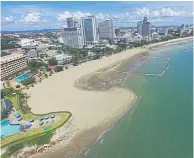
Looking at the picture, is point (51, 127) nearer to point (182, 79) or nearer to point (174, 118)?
point (174, 118)

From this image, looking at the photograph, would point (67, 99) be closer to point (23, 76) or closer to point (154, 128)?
point (154, 128)

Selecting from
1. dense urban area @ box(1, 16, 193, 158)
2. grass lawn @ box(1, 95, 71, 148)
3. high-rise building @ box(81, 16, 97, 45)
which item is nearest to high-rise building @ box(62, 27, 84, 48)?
dense urban area @ box(1, 16, 193, 158)

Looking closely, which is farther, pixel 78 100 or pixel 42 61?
pixel 42 61

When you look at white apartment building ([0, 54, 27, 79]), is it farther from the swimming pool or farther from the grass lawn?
the grass lawn

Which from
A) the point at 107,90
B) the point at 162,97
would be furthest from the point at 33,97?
the point at 162,97

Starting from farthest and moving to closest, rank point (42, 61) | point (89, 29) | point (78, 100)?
1. point (89, 29)
2. point (42, 61)
3. point (78, 100)

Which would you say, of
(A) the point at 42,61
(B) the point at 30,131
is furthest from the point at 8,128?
(A) the point at 42,61
